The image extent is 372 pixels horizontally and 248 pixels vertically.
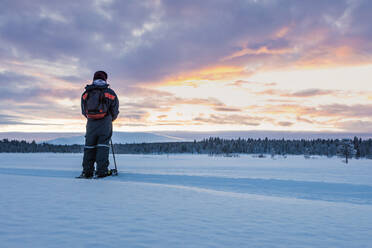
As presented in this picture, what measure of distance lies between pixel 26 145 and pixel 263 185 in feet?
388

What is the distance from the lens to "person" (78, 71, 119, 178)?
7844 millimetres

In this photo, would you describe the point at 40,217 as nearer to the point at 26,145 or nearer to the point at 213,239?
the point at 213,239

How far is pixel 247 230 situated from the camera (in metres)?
3.11

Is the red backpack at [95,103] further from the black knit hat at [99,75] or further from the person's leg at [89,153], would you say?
the person's leg at [89,153]

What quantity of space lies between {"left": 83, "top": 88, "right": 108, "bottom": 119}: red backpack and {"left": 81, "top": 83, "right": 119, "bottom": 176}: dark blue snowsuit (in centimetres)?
8

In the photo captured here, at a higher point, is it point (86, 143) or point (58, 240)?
point (86, 143)

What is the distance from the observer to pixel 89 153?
Answer: 26.6 feet

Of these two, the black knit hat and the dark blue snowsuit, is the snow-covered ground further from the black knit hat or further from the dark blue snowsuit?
the black knit hat

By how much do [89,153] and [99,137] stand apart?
54cm

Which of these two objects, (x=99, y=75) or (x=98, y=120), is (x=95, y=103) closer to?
(x=98, y=120)

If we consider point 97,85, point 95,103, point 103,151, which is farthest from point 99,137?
point 97,85

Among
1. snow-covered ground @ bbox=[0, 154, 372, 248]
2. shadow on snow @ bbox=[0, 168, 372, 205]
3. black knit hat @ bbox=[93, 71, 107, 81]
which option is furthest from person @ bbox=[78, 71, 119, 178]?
snow-covered ground @ bbox=[0, 154, 372, 248]

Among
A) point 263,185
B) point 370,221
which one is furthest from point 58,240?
point 263,185

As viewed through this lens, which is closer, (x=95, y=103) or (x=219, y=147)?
(x=95, y=103)
